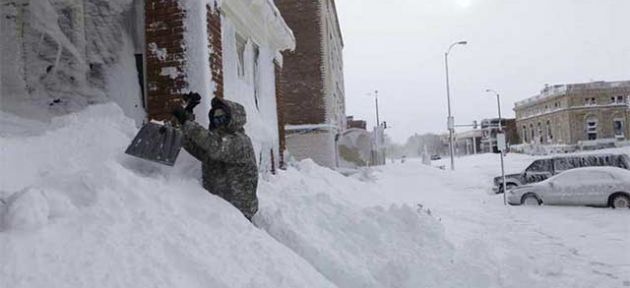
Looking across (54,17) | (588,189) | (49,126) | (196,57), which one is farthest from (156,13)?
(588,189)

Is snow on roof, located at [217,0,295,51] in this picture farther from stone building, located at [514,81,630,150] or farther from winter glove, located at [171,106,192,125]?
stone building, located at [514,81,630,150]

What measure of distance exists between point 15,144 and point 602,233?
10915 mm

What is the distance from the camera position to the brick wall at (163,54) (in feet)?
18.1

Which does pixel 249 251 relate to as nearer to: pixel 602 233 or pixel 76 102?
pixel 76 102

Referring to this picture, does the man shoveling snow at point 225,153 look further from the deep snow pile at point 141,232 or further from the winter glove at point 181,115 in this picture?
the deep snow pile at point 141,232

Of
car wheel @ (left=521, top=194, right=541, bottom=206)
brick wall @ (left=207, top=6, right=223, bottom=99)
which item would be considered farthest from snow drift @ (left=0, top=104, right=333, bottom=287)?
car wheel @ (left=521, top=194, right=541, bottom=206)

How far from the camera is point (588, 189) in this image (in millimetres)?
15039

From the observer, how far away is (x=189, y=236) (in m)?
3.51

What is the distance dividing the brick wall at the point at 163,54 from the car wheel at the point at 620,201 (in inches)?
544

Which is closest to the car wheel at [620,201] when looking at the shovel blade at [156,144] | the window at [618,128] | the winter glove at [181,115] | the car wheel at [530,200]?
the car wheel at [530,200]

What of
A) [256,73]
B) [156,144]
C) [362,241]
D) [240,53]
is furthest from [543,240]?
[156,144]

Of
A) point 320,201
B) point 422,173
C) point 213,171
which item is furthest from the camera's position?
point 422,173

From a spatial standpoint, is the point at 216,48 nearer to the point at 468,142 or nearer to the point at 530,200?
the point at 530,200

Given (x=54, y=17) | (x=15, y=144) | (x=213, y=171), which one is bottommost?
(x=213, y=171)
